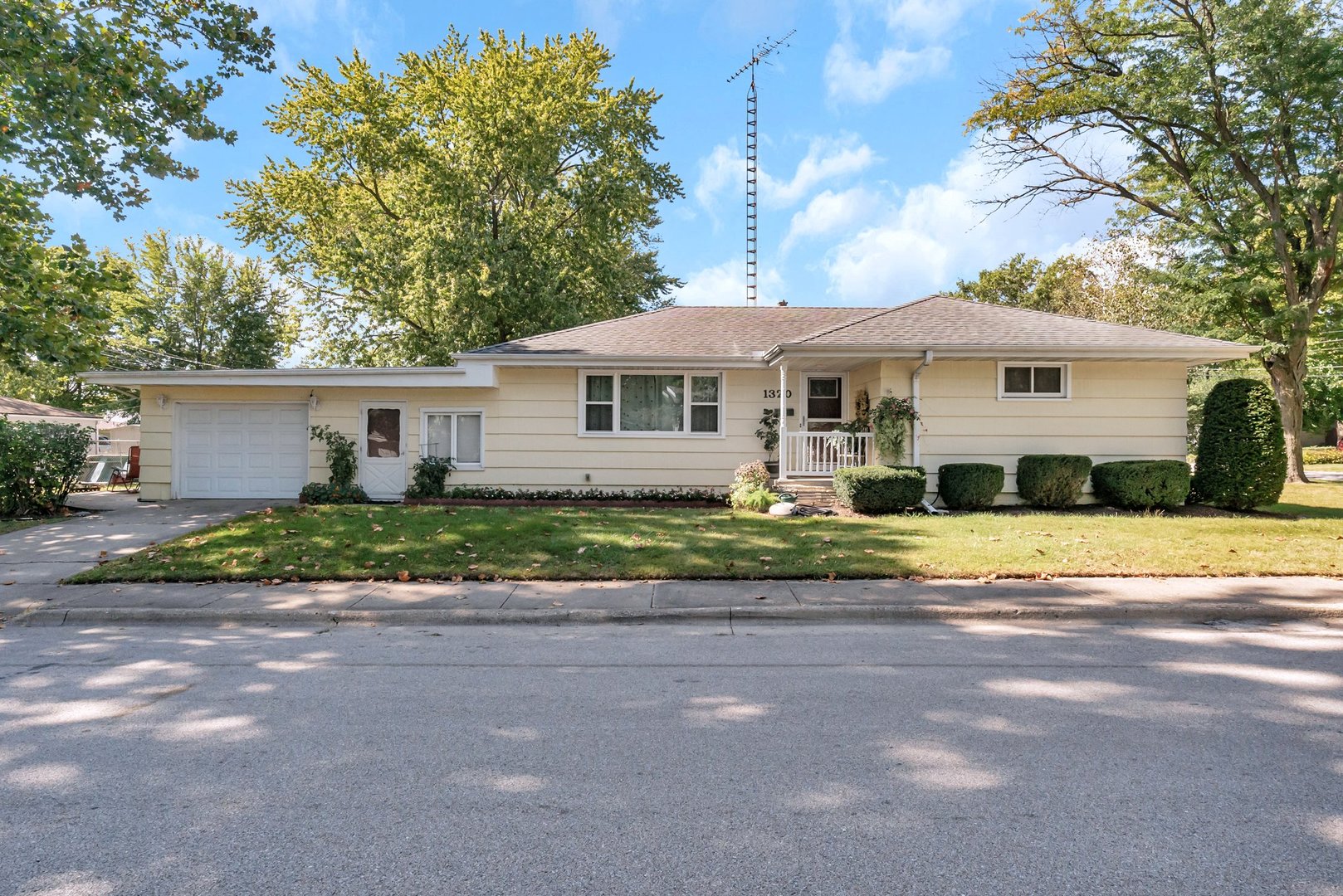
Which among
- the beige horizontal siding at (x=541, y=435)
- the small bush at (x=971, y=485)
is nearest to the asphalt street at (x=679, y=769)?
the small bush at (x=971, y=485)

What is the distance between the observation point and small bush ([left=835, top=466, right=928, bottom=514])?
40.1 feet

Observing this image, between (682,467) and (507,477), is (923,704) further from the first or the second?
(507,477)

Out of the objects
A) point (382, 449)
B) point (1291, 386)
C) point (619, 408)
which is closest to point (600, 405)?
point (619, 408)

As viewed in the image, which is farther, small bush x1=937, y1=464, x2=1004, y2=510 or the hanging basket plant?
the hanging basket plant

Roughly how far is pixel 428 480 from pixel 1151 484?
14133 mm

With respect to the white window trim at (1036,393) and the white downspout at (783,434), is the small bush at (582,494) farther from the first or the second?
the white window trim at (1036,393)

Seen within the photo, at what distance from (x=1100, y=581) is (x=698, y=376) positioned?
30.5 feet

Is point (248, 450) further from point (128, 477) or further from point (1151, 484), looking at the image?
point (1151, 484)

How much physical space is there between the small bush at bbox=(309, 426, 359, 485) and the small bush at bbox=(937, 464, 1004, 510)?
480 inches

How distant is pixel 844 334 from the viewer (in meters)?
13.5

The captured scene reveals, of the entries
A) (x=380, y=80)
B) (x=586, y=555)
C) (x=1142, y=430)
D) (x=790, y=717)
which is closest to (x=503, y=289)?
(x=380, y=80)

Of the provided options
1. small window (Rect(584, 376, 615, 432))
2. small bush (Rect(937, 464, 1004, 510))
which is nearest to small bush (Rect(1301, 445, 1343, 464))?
small bush (Rect(937, 464, 1004, 510))

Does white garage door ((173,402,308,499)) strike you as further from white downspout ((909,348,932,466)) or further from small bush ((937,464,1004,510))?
small bush ((937,464,1004,510))

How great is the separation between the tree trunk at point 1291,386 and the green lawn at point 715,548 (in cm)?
1098
